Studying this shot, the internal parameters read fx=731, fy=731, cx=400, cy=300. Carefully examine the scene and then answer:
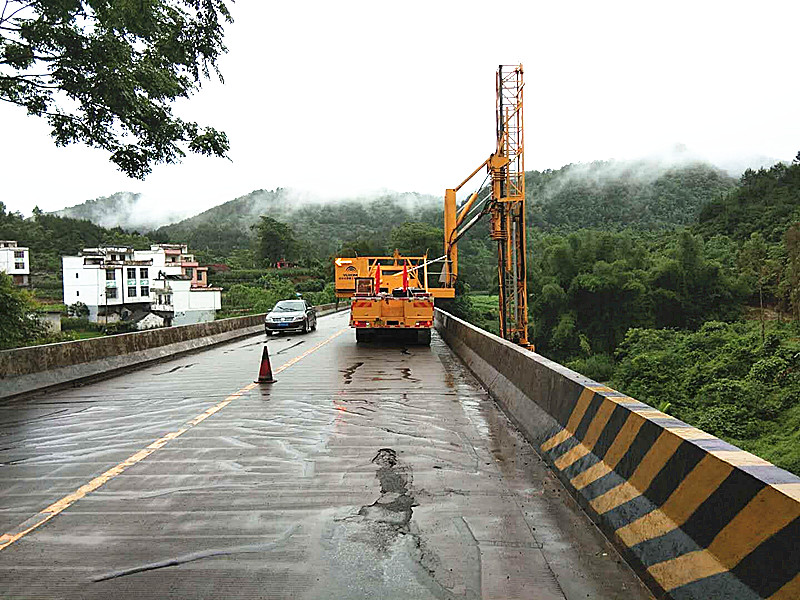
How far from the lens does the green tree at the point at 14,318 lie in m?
19.9

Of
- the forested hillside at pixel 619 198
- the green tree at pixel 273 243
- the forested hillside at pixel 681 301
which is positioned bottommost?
the forested hillside at pixel 681 301

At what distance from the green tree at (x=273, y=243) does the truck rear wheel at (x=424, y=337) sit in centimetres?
12712

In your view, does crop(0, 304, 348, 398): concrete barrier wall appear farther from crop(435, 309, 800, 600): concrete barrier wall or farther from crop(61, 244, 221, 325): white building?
crop(61, 244, 221, 325): white building

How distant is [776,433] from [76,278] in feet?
227

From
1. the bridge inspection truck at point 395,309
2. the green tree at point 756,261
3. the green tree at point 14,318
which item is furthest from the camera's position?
the green tree at point 756,261

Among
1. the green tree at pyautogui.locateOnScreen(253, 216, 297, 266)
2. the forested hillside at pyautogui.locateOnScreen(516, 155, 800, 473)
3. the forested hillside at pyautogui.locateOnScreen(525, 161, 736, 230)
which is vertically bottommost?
the forested hillside at pyautogui.locateOnScreen(516, 155, 800, 473)

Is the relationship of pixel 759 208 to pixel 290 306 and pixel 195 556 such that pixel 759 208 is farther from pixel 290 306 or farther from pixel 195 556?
pixel 195 556

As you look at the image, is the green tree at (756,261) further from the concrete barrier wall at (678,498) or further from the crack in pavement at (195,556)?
the crack in pavement at (195,556)

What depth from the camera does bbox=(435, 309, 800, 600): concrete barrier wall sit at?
10.3 feet

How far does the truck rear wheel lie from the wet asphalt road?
1263 centimetres

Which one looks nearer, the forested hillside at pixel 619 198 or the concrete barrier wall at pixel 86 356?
the concrete barrier wall at pixel 86 356

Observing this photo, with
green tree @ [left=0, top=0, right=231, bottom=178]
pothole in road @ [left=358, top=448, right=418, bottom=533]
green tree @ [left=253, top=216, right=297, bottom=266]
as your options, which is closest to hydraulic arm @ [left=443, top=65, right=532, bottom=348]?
green tree @ [left=0, top=0, right=231, bottom=178]

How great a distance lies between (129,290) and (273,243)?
66.6m

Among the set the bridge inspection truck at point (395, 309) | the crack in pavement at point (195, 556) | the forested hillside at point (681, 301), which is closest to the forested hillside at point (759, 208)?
the forested hillside at point (681, 301)
